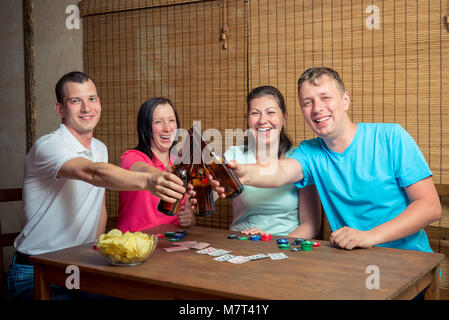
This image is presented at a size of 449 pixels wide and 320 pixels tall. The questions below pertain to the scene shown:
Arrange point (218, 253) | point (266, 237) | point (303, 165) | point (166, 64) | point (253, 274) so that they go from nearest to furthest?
point (253, 274) < point (218, 253) < point (266, 237) < point (303, 165) < point (166, 64)

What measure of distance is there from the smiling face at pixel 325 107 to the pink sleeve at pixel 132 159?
2.77ft

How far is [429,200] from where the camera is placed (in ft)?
5.73

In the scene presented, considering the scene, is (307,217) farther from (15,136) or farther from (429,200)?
(15,136)

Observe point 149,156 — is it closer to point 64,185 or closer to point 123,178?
point 64,185

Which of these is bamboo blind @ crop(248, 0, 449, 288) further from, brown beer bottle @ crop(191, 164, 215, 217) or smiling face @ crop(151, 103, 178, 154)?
brown beer bottle @ crop(191, 164, 215, 217)

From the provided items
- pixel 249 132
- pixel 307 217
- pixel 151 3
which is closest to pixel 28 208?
pixel 249 132

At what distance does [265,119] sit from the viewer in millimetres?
2176

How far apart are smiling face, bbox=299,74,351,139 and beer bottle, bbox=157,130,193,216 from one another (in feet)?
1.94

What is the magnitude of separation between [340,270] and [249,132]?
3.46 feet

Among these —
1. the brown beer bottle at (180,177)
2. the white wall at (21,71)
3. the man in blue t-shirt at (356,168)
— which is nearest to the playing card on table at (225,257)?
the brown beer bottle at (180,177)

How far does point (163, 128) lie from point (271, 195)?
2.15 ft

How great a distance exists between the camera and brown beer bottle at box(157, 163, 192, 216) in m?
1.59

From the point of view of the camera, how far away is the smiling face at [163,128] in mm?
2324

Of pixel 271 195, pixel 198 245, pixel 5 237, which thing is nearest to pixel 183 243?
pixel 198 245
